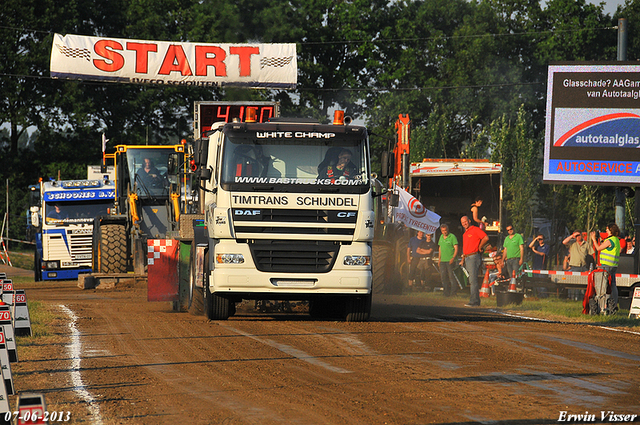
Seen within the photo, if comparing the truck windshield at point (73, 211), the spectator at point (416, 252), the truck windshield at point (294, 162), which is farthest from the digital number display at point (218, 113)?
the truck windshield at point (73, 211)

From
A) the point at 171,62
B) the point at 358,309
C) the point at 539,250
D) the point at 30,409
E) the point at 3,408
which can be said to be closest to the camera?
the point at 30,409

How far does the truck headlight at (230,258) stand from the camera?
42.0ft

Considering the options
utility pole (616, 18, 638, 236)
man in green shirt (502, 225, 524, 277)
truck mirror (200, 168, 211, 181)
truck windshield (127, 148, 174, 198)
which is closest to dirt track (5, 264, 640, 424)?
truck mirror (200, 168, 211, 181)

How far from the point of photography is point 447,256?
21.5 meters

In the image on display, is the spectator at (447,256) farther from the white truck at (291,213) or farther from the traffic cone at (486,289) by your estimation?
the white truck at (291,213)

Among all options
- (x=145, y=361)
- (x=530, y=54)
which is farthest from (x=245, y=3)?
(x=530, y=54)

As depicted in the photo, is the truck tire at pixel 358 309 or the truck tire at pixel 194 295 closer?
the truck tire at pixel 358 309

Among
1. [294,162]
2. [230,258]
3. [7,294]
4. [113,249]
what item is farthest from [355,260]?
[113,249]

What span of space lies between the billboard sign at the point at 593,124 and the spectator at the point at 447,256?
274 centimetres

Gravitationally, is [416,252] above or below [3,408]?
above

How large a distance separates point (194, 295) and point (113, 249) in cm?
894

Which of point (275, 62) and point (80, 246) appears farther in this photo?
point (80, 246)

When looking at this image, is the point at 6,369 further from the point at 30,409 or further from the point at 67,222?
the point at 67,222

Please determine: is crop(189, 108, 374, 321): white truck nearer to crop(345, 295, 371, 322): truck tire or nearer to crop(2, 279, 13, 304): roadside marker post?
crop(345, 295, 371, 322): truck tire
